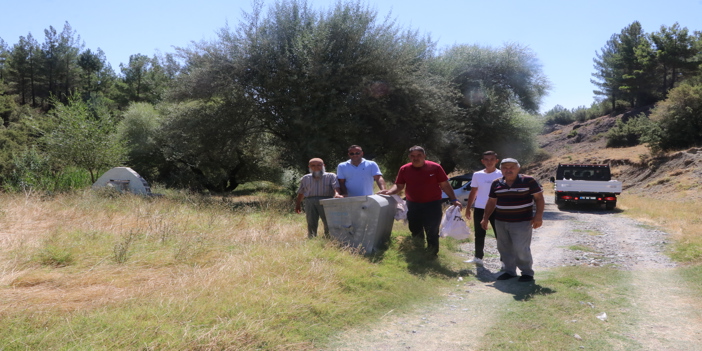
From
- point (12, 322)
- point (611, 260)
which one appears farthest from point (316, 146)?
point (12, 322)

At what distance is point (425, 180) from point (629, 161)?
132ft

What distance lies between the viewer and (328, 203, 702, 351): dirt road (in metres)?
4.36

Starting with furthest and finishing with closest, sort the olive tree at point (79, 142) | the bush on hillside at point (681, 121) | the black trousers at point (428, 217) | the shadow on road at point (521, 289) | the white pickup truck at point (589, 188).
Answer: the bush on hillside at point (681, 121) → the white pickup truck at point (589, 188) → the olive tree at point (79, 142) → the black trousers at point (428, 217) → the shadow on road at point (521, 289)

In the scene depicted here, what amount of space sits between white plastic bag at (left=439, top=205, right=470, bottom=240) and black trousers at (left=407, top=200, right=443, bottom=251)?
122 mm

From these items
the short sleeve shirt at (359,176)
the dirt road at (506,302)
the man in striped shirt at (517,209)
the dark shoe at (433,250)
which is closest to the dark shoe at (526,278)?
the man in striped shirt at (517,209)

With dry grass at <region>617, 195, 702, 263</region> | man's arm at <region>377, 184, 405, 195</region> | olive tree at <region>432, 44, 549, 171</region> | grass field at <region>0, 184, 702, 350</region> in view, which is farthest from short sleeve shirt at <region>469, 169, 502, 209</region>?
olive tree at <region>432, 44, 549, 171</region>

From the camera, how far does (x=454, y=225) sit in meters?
7.90

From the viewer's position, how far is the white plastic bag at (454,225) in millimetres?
7859

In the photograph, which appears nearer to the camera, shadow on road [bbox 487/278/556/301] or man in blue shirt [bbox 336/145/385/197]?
shadow on road [bbox 487/278/556/301]

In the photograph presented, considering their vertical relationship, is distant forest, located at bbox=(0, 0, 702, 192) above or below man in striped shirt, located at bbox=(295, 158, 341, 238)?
above

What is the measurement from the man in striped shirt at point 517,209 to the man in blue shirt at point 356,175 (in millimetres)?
1921

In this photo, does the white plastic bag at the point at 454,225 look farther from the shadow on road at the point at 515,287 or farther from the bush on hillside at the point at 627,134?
the bush on hillside at the point at 627,134

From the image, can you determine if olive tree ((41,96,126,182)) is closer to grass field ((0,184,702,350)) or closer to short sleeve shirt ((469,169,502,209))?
grass field ((0,184,702,350))

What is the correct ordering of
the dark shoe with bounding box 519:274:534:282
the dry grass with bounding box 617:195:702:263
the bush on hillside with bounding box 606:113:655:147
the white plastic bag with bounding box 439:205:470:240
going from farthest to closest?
the bush on hillside with bounding box 606:113:655:147
the dry grass with bounding box 617:195:702:263
the white plastic bag with bounding box 439:205:470:240
the dark shoe with bounding box 519:274:534:282
